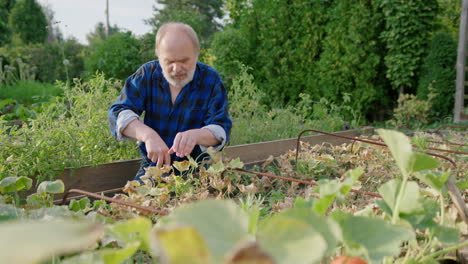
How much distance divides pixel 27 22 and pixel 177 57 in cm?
1637

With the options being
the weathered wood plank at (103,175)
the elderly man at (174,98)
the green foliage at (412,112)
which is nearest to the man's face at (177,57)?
the elderly man at (174,98)

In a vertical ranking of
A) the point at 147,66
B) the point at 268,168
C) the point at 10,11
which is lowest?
the point at 268,168

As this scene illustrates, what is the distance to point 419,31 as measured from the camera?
19.9 ft

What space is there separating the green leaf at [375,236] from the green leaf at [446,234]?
12 centimetres

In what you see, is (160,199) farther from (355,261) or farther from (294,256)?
(294,256)

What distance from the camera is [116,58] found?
5.97m

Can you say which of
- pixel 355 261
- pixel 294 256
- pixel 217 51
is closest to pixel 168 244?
pixel 294 256

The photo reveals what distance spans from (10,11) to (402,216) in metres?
18.9

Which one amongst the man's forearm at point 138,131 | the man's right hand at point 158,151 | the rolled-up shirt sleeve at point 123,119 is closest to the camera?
the man's right hand at point 158,151

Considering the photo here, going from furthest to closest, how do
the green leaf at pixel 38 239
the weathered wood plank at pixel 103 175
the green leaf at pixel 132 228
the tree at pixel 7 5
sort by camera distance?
the tree at pixel 7 5 < the weathered wood plank at pixel 103 175 < the green leaf at pixel 132 228 < the green leaf at pixel 38 239

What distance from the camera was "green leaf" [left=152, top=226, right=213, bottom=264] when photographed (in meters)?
0.22

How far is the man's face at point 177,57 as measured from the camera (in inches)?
71.0

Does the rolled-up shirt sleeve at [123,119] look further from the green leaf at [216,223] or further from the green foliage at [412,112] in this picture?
the green foliage at [412,112]

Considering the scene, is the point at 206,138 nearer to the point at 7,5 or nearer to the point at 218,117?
the point at 218,117
